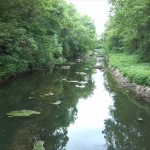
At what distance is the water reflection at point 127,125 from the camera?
1367cm

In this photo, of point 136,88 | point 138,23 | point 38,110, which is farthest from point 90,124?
point 138,23

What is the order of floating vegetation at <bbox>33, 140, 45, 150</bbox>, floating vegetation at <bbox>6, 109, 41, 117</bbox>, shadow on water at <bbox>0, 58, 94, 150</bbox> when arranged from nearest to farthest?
floating vegetation at <bbox>33, 140, 45, 150</bbox> → shadow on water at <bbox>0, 58, 94, 150</bbox> → floating vegetation at <bbox>6, 109, 41, 117</bbox>

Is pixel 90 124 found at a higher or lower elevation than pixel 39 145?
lower

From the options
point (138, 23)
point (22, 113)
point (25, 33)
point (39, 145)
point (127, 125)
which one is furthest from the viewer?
point (25, 33)

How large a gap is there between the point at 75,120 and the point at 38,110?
9.27 feet

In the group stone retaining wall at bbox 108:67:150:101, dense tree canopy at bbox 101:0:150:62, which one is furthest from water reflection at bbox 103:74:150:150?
dense tree canopy at bbox 101:0:150:62

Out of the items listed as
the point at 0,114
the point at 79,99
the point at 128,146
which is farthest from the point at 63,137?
the point at 79,99

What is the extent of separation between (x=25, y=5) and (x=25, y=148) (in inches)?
949

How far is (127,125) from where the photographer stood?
16.4 m

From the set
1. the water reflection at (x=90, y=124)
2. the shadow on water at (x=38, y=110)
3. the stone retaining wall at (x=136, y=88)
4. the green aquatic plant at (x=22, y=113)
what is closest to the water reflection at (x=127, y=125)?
the water reflection at (x=90, y=124)

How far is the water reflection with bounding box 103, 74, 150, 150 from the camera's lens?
13.7 m

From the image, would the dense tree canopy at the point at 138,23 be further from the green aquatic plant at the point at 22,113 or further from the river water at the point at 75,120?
the green aquatic plant at the point at 22,113

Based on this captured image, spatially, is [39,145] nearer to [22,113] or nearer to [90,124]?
[90,124]

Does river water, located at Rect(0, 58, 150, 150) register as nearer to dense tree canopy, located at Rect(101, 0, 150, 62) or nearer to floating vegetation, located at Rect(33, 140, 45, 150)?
floating vegetation, located at Rect(33, 140, 45, 150)
